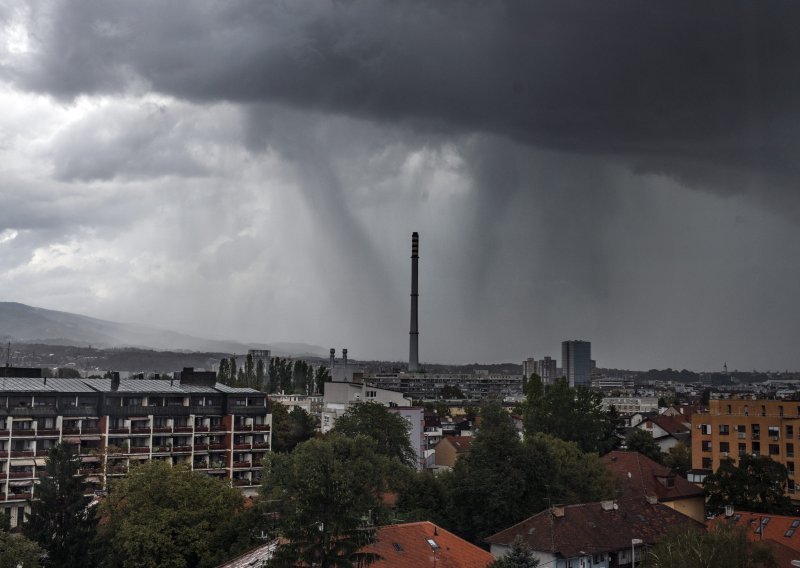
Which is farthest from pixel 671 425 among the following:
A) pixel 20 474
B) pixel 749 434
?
pixel 20 474

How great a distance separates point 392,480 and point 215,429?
24.7m

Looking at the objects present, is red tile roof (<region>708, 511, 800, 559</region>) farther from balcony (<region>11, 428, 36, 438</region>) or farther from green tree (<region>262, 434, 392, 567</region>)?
balcony (<region>11, 428, 36, 438</region>)

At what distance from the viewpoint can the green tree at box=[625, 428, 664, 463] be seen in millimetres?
97162

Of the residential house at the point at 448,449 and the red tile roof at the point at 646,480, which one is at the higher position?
the red tile roof at the point at 646,480

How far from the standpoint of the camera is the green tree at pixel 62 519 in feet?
154

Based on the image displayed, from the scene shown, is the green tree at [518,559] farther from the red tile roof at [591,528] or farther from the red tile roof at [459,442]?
the red tile roof at [459,442]

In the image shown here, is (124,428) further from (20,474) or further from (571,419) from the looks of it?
(571,419)

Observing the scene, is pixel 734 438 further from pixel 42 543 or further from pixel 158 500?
pixel 42 543

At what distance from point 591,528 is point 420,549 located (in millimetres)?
12435

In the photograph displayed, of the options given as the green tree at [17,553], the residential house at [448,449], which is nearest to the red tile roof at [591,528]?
the green tree at [17,553]

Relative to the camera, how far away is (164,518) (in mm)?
45188

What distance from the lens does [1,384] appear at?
72062 millimetres

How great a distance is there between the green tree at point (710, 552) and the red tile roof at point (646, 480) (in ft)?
97.3

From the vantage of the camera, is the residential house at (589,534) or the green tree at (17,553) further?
the residential house at (589,534)
